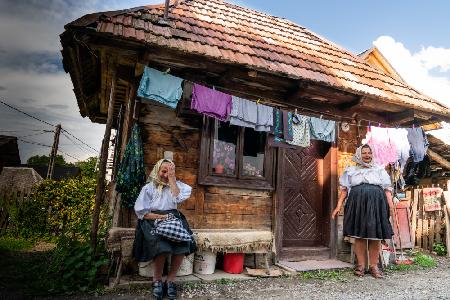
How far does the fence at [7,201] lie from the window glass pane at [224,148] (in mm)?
6971

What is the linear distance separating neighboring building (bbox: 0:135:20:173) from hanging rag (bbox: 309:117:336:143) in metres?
26.3

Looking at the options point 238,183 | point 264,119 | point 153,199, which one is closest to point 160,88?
point 153,199

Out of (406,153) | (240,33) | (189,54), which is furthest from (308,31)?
(189,54)

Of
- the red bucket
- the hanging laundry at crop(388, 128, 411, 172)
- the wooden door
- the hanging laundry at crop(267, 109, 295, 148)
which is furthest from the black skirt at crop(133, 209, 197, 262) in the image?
the hanging laundry at crop(388, 128, 411, 172)

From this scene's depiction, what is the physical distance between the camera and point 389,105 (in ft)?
22.0

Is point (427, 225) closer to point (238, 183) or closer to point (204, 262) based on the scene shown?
point (238, 183)

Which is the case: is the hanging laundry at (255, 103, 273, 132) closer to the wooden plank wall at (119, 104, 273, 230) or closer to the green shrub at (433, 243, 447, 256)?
the wooden plank wall at (119, 104, 273, 230)

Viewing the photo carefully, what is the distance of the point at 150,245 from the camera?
147 inches

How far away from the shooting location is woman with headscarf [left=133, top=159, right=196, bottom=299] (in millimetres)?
3711

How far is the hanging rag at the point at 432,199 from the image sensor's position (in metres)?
8.27

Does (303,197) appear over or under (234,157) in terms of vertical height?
under

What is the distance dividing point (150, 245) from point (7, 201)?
24.9 feet

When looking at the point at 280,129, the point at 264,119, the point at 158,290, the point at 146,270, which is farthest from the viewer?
the point at 280,129

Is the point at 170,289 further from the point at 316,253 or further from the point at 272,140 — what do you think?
the point at 316,253
